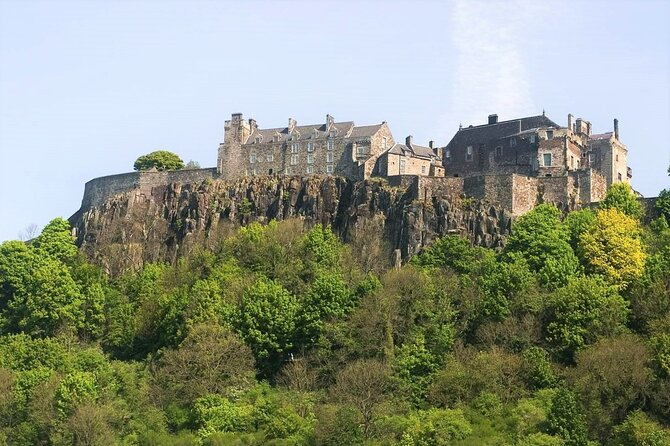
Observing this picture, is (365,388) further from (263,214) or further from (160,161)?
(160,161)

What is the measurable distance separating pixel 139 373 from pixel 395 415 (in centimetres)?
1793

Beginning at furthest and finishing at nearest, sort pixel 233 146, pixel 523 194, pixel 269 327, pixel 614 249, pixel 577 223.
Answer: pixel 233 146, pixel 523 194, pixel 577 223, pixel 614 249, pixel 269 327

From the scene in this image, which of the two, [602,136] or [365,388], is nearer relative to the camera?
[365,388]

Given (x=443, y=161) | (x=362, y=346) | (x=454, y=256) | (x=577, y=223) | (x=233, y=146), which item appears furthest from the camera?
(x=233, y=146)

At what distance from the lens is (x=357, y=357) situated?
72188 millimetres

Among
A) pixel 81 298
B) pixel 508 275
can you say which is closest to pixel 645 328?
pixel 508 275

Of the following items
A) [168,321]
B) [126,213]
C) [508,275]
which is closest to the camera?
[508,275]

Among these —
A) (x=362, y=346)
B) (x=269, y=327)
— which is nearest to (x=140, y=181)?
(x=269, y=327)

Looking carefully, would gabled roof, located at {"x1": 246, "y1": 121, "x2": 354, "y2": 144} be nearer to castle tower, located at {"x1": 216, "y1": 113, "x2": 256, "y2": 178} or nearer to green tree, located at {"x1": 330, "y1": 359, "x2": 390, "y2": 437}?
castle tower, located at {"x1": 216, "y1": 113, "x2": 256, "y2": 178}

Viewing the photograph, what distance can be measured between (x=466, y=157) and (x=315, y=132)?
44.7ft

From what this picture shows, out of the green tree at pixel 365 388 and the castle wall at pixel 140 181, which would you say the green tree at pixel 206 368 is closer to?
the green tree at pixel 365 388

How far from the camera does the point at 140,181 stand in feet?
348

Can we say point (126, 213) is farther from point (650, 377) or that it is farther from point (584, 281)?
point (650, 377)

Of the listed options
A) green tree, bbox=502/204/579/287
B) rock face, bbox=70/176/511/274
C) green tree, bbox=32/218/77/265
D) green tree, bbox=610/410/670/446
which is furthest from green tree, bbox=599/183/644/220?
green tree, bbox=32/218/77/265
